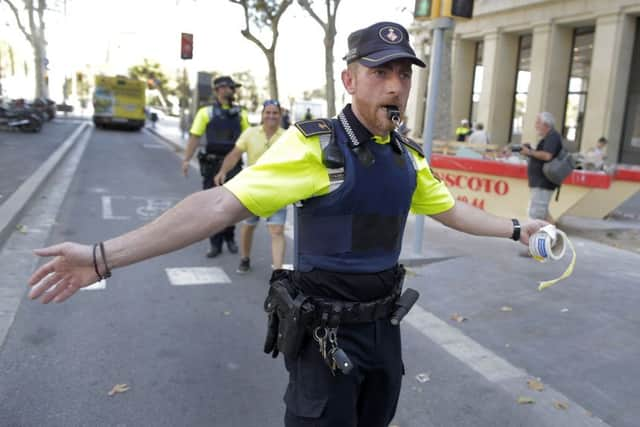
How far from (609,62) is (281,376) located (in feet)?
60.5

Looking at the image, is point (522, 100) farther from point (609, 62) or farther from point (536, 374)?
point (536, 374)

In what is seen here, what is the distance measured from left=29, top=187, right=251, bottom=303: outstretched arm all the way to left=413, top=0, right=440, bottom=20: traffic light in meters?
5.24

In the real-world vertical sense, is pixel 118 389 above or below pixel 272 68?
below

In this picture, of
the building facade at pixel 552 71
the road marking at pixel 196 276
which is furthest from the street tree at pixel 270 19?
the road marking at pixel 196 276

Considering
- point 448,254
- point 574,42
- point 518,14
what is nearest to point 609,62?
point 574,42

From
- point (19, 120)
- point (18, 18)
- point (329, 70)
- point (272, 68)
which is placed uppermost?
point (18, 18)

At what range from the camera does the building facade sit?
18625mm

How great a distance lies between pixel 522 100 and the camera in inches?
927

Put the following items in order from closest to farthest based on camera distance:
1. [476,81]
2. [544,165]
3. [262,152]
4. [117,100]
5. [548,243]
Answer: [548,243], [262,152], [544,165], [476,81], [117,100]

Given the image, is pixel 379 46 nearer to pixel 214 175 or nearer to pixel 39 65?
pixel 214 175

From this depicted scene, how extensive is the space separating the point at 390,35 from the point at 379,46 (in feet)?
0.25

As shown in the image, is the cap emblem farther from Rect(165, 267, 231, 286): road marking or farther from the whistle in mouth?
Rect(165, 267, 231, 286): road marking

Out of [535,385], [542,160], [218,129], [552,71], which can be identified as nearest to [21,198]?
[218,129]

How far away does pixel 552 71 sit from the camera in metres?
20.9
